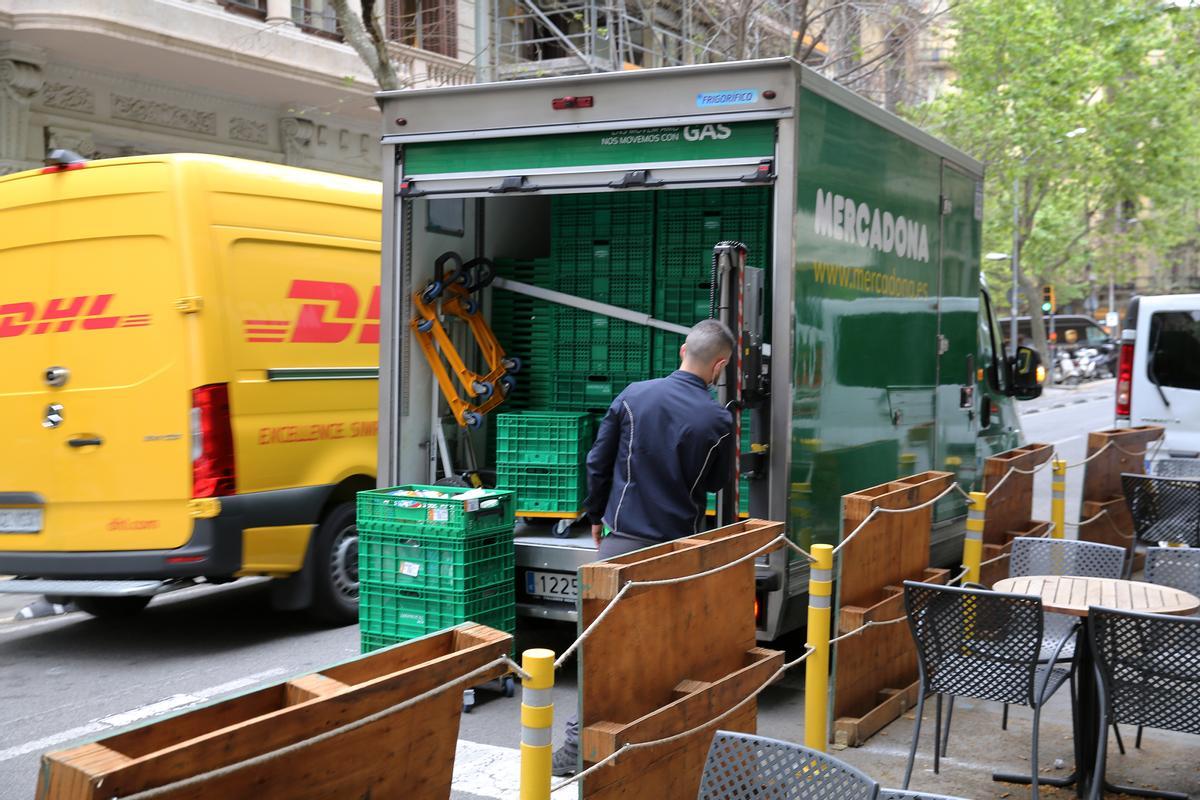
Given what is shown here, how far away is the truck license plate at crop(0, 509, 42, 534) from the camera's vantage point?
723 cm

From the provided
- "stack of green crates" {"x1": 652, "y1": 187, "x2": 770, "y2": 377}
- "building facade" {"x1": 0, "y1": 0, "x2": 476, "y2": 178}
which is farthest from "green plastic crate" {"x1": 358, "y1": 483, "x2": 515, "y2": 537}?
"building facade" {"x1": 0, "y1": 0, "x2": 476, "y2": 178}

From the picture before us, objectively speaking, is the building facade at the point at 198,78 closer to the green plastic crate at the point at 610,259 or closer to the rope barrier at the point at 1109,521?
the green plastic crate at the point at 610,259

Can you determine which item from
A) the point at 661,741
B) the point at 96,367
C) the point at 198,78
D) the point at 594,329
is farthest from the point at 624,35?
the point at 661,741

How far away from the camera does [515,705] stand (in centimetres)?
623

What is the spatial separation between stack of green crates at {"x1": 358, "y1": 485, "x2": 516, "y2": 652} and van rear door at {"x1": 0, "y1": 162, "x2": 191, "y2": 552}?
1327 millimetres

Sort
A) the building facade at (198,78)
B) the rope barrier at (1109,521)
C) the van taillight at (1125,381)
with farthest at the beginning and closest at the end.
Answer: the building facade at (198,78)
the van taillight at (1125,381)
the rope barrier at (1109,521)

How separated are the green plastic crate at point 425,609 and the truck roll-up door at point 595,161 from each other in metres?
2.12

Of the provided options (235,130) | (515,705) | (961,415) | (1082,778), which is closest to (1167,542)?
(961,415)

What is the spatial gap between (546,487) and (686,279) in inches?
59.9

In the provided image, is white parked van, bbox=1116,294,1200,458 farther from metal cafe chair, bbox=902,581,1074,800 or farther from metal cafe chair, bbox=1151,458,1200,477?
metal cafe chair, bbox=902,581,1074,800

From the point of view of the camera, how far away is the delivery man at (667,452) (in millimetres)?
5371

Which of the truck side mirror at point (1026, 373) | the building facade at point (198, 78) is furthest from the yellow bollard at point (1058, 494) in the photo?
the building facade at point (198, 78)

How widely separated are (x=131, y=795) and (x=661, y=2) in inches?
698

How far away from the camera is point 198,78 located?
15938 millimetres
